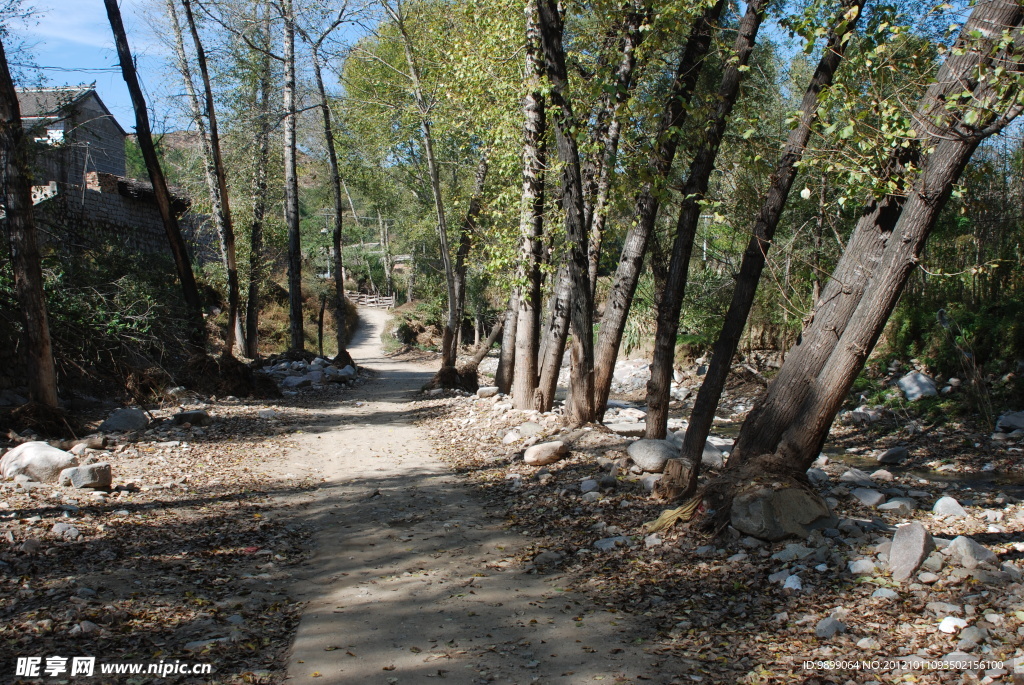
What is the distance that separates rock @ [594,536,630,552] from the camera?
5305 millimetres

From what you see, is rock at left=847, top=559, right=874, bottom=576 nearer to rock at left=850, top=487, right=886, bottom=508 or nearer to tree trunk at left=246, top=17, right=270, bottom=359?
rock at left=850, top=487, right=886, bottom=508

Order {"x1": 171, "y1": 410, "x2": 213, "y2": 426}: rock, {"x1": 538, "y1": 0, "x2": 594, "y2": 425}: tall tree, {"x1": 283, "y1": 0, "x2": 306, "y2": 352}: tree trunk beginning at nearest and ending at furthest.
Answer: {"x1": 538, "y1": 0, "x2": 594, "y2": 425}: tall tree
{"x1": 171, "y1": 410, "x2": 213, "y2": 426}: rock
{"x1": 283, "y1": 0, "x2": 306, "y2": 352}: tree trunk

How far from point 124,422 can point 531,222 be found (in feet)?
20.4

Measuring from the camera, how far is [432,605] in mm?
4387

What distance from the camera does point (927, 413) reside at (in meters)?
12.6

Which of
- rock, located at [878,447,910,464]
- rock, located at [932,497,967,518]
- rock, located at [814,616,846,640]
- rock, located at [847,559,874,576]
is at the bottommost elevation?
rock, located at [878,447,910,464]

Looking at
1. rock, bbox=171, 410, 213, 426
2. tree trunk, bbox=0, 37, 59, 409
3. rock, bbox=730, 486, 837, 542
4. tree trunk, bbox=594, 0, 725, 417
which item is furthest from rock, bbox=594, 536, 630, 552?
rock, bbox=171, 410, 213, 426

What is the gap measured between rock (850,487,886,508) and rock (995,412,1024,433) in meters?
6.54

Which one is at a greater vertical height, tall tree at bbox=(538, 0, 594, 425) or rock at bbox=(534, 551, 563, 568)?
tall tree at bbox=(538, 0, 594, 425)

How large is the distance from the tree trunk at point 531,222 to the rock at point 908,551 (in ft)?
20.0

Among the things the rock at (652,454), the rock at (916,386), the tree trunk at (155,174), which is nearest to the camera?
the rock at (652,454)

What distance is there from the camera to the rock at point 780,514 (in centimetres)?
482

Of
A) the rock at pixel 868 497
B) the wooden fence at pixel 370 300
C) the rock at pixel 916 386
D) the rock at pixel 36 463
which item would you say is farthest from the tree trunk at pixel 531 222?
the wooden fence at pixel 370 300

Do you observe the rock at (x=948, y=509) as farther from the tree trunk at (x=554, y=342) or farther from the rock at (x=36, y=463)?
the rock at (x=36, y=463)
